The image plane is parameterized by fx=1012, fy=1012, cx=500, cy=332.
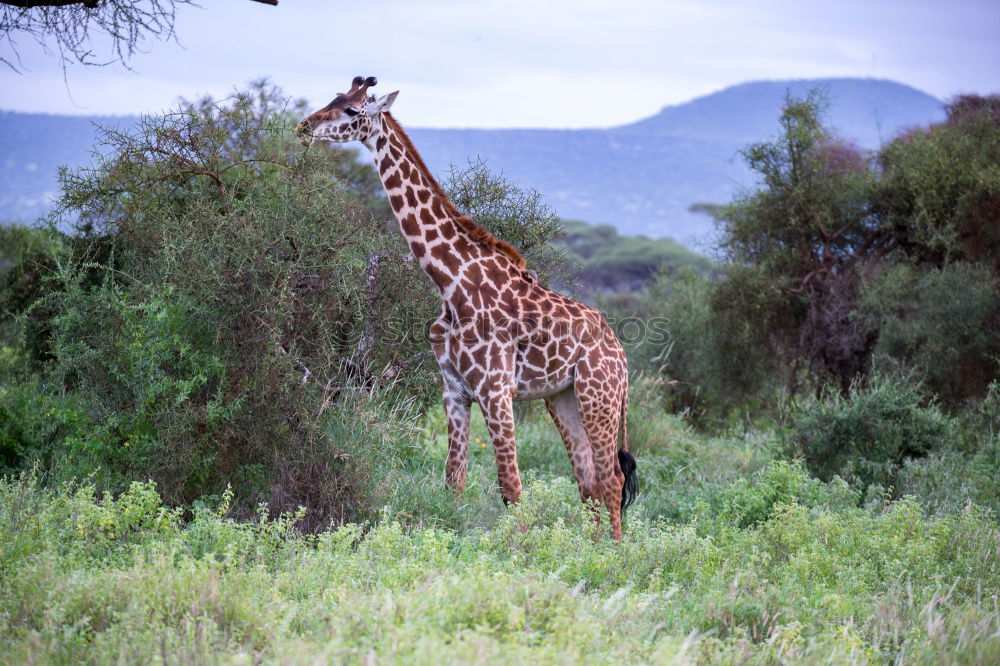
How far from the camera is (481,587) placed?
4652 millimetres

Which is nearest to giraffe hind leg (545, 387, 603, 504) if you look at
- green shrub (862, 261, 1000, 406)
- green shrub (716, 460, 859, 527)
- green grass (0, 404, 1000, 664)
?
green grass (0, 404, 1000, 664)

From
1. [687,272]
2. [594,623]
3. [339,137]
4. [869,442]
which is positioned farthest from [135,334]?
[687,272]

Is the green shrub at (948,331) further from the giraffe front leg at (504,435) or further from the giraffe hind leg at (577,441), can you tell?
the giraffe front leg at (504,435)

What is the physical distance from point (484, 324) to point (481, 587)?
3060 mm

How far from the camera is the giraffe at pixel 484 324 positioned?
24.4 ft

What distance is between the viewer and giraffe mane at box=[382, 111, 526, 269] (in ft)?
25.1

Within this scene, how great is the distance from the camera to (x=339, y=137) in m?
7.54

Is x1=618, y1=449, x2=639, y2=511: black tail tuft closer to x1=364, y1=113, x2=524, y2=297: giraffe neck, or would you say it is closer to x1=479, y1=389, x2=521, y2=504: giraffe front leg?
x1=479, y1=389, x2=521, y2=504: giraffe front leg

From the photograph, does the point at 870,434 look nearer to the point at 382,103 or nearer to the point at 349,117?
the point at 382,103

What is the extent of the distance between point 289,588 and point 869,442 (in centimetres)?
774

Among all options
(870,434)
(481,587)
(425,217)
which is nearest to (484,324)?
(425,217)

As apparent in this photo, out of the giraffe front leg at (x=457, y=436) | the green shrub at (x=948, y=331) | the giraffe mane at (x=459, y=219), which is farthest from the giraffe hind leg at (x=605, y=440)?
the green shrub at (x=948, y=331)

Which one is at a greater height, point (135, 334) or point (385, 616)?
point (135, 334)

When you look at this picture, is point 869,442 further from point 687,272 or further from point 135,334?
point 687,272
